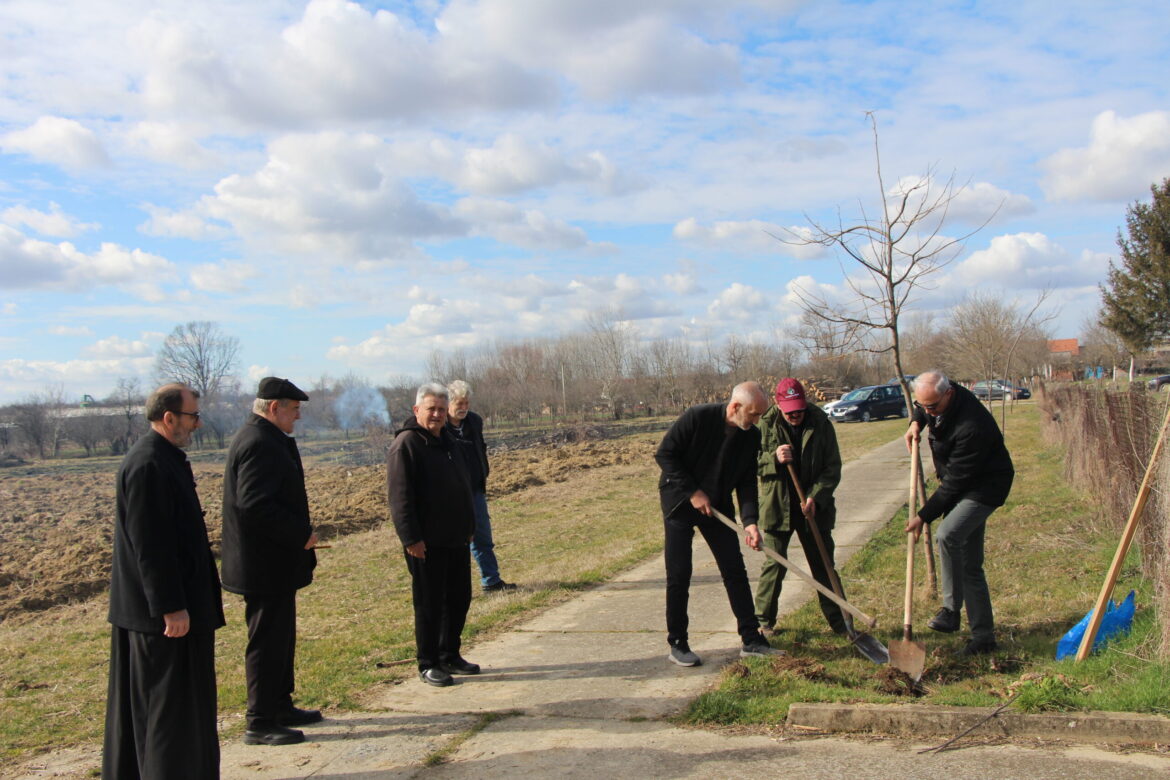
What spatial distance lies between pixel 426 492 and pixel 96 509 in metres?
19.0

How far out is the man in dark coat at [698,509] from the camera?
563 centimetres

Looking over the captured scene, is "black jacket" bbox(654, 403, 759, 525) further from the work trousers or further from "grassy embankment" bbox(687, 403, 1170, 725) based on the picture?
the work trousers

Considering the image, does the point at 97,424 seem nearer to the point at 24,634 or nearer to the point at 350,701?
the point at 24,634

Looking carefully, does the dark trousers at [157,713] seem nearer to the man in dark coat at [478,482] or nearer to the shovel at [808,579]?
the shovel at [808,579]

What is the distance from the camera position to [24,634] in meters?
8.62

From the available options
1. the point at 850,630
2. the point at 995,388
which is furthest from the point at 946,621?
the point at 995,388

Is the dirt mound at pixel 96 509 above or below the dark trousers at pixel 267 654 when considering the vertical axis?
below

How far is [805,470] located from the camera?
20.0 ft

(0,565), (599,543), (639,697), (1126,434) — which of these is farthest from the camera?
(0,565)

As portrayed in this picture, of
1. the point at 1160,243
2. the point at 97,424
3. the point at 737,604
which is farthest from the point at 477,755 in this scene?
the point at 97,424

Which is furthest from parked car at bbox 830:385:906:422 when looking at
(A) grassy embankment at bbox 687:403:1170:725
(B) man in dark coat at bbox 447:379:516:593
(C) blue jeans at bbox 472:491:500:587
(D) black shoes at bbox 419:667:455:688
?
(D) black shoes at bbox 419:667:455:688

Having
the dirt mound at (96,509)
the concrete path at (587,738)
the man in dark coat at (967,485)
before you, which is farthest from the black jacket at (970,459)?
Result: the dirt mound at (96,509)

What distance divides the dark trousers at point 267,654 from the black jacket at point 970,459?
4.05 m

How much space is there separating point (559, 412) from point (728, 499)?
56882 mm
